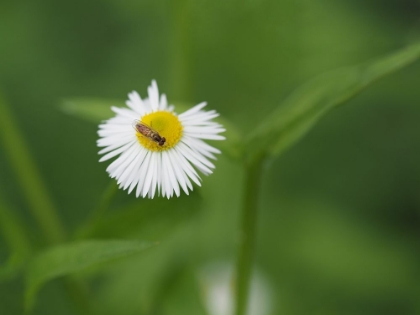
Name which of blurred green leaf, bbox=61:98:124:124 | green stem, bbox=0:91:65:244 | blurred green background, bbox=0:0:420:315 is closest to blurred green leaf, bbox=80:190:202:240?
blurred green leaf, bbox=61:98:124:124

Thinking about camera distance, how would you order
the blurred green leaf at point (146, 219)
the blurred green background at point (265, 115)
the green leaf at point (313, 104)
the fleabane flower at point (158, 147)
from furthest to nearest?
the blurred green background at point (265, 115) → the blurred green leaf at point (146, 219) → the green leaf at point (313, 104) → the fleabane flower at point (158, 147)

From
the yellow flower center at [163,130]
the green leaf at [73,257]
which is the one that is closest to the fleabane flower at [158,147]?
the yellow flower center at [163,130]

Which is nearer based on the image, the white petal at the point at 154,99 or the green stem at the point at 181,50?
the white petal at the point at 154,99

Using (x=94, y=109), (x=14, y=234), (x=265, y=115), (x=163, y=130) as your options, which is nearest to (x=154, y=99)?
(x=163, y=130)

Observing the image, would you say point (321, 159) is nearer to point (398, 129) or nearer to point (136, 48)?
point (398, 129)

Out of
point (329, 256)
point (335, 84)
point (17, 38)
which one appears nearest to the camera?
point (335, 84)

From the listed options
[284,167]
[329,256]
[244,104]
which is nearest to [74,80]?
[244,104]

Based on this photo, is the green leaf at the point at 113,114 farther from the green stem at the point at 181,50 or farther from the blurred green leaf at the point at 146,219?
the green stem at the point at 181,50
